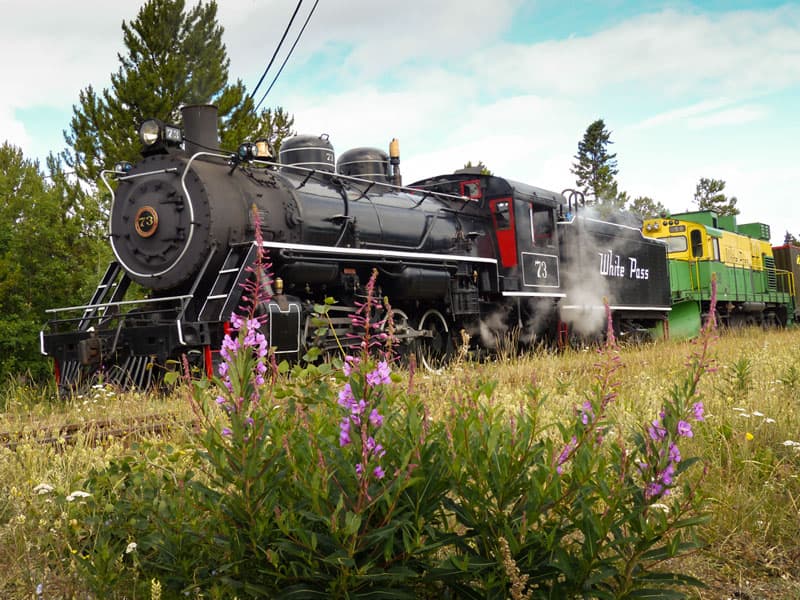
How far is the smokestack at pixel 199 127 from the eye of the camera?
348 inches

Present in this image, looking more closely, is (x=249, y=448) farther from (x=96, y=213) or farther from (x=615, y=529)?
(x=96, y=213)

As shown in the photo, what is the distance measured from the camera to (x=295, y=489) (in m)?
2.40

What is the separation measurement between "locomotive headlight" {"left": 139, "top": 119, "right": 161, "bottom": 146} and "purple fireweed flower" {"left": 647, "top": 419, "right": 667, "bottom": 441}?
24.8 feet

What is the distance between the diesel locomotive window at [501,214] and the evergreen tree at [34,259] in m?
8.27

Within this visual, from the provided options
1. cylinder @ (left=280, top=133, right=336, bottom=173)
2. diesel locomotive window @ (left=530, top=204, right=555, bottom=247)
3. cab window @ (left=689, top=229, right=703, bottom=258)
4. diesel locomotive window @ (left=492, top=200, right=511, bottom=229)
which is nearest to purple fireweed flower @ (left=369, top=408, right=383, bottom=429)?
cylinder @ (left=280, top=133, right=336, bottom=173)

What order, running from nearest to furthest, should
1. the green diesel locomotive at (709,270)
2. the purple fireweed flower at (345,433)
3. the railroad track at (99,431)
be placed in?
the purple fireweed flower at (345,433) → the railroad track at (99,431) → the green diesel locomotive at (709,270)

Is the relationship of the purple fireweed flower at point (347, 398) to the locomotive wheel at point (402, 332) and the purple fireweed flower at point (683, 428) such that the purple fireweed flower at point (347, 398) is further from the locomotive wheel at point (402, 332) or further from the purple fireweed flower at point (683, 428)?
the locomotive wheel at point (402, 332)

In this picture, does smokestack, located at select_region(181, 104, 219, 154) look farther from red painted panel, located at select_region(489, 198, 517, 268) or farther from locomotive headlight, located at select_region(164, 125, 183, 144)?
red painted panel, located at select_region(489, 198, 517, 268)

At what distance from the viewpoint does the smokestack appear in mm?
8836

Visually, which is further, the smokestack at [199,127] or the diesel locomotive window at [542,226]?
the diesel locomotive window at [542,226]

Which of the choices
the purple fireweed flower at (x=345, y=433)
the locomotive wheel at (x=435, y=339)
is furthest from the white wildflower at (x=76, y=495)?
the locomotive wheel at (x=435, y=339)

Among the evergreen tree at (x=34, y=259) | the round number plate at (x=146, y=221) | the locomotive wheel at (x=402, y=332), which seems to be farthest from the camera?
the evergreen tree at (x=34, y=259)

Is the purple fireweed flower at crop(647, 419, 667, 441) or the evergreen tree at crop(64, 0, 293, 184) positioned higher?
the evergreen tree at crop(64, 0, 293, 184)

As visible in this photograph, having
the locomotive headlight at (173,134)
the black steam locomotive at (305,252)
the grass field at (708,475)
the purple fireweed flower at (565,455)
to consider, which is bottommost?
the grass field at (708,475)
